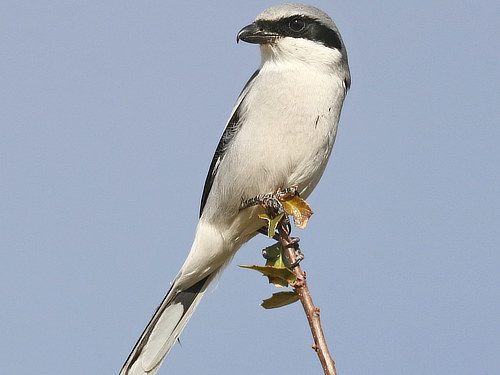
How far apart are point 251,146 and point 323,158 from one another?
410mm

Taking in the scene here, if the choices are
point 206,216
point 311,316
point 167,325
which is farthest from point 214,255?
point 311,316

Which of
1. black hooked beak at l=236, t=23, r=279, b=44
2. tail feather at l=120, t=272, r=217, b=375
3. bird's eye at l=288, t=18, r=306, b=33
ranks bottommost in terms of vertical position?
tail feather at l=120, t=272, r=217, b=375

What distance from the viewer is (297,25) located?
3.90m

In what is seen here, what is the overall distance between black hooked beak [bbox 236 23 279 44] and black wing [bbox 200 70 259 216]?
0.31 metres

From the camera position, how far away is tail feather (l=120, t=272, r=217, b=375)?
154 inches

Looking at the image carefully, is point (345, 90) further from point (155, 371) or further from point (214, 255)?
point (155, 371)

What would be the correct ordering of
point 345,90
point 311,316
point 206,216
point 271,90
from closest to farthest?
point 311,316, point 271,90, point 345,90, point 206,216

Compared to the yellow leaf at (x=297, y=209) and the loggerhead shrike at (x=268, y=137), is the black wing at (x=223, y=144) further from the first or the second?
the yellow leaf at (x=297, y=209)

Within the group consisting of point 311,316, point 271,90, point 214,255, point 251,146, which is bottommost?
point 311,316

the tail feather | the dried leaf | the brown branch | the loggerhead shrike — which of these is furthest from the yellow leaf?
the tail feather

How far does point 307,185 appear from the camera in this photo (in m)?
3.89

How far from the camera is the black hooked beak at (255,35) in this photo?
12.4ft

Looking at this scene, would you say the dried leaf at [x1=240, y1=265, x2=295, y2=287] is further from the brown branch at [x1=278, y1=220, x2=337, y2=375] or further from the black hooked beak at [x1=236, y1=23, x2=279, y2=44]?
the black hooked beak at [x1=236, y1=23, x2=279, y2=44]

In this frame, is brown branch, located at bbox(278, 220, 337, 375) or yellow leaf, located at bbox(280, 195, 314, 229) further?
yellow leaf, located at bbox(280, 195, 314, 229)
